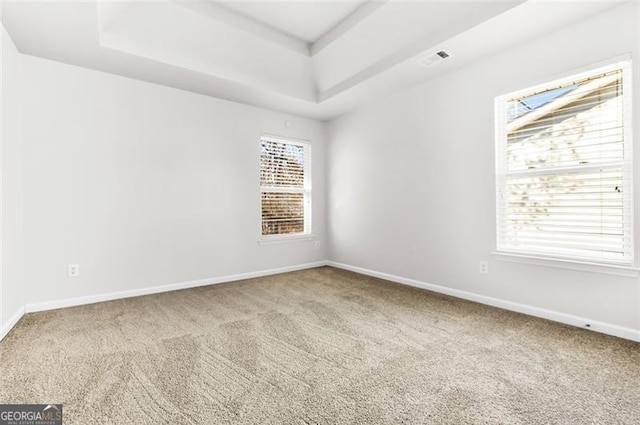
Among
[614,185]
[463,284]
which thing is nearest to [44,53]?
[463,284]

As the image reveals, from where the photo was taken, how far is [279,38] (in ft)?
11.5

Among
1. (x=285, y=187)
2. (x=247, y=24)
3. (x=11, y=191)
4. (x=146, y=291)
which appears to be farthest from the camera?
(x=285, y=187)

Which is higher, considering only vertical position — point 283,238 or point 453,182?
point 453,182

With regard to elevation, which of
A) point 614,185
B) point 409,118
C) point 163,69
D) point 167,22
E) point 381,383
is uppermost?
point 167,22

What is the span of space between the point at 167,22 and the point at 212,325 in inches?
112

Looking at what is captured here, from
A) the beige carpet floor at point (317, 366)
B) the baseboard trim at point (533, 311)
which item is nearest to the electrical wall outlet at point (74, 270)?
the beige carpet floor at point (317, 366)

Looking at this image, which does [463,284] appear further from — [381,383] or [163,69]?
[163,69]

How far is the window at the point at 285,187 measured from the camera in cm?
452

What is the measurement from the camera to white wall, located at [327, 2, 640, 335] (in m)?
2.37

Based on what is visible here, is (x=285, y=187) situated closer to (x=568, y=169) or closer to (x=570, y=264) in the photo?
(x=568, y=169)

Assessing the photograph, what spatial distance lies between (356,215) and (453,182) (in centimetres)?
162

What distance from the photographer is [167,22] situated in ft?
9.27

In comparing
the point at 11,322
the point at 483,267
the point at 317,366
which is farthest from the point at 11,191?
the point at 483,267

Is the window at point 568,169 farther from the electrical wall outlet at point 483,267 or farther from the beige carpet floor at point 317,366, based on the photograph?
the beige carpet floor at point 317,366
